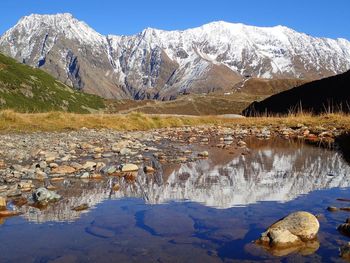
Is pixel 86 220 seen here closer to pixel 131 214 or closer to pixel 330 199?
pixel 131 214

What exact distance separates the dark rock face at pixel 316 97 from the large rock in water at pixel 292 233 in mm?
48663

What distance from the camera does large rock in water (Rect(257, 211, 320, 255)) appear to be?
494 centimetres

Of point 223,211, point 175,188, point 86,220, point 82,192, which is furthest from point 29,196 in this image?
point 223,211

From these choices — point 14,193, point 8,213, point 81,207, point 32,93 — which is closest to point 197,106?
point 32,93

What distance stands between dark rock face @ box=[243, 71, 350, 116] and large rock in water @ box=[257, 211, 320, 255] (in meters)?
48.7

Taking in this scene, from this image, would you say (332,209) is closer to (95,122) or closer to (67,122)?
(67,122)

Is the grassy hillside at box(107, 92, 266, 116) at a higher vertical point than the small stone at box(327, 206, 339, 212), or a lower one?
higher

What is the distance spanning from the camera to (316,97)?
77.6 metres

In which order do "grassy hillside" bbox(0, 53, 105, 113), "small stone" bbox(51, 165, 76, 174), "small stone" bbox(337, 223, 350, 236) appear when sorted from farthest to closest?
"grassy hillside" bbox(0, 53, 105, 113)
"small stone" bbox(51, 165, 76, 174)
"small stone" bbox(337, 223, 350, 236)

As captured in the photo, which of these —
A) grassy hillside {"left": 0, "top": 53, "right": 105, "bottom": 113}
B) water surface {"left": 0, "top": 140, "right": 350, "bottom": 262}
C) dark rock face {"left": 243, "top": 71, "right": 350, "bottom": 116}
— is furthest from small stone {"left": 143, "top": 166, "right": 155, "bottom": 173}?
grassy hillside {"left": 0, "top": 53, "right": 105, "bottom": 113}

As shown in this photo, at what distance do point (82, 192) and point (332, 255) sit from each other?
4682 millimetres

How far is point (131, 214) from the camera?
645 centimetres

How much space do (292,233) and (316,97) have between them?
251 ft

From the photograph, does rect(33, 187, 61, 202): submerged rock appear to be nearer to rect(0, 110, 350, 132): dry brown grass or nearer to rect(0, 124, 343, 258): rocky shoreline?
rect(0, 124, 343, 258): rocky shoreline
